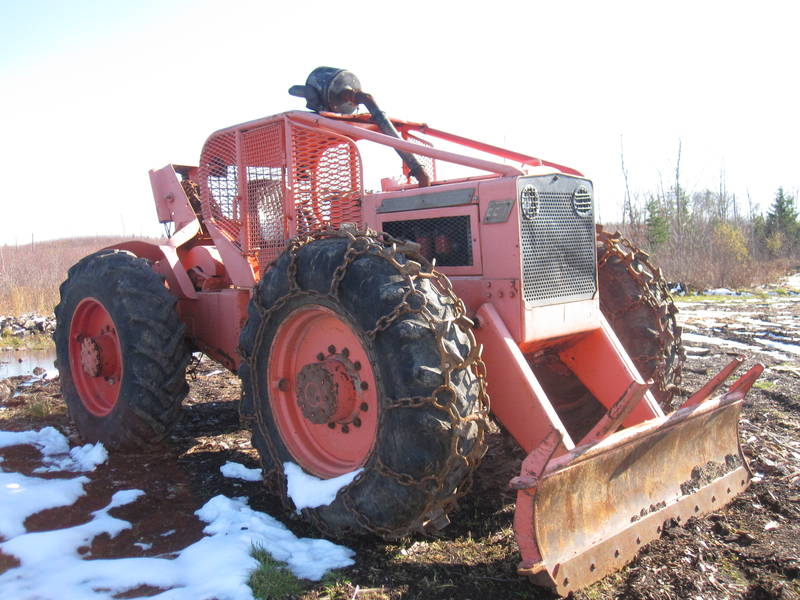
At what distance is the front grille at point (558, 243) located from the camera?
157 inches

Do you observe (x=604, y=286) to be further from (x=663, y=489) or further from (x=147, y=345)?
(x=147, y=345)

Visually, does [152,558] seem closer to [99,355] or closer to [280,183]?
[99,355]

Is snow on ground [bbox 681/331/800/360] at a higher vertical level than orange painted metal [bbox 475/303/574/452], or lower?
lower

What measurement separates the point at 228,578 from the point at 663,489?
2349 millimetres

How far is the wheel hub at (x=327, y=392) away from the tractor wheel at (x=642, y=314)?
2170mm

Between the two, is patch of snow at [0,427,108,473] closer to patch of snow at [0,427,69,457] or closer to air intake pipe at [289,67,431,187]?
patch of snow at [0,427,69,457]

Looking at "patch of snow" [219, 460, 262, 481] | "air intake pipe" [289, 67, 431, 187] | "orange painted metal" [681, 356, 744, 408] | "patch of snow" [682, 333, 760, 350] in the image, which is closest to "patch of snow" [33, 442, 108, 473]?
"patch of snow" [219, 460, 262, 481]

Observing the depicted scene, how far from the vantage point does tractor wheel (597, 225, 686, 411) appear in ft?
15.9

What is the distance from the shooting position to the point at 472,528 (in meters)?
3.92

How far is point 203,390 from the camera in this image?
25.6 feet

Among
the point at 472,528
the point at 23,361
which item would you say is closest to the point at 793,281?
the point at 23,361

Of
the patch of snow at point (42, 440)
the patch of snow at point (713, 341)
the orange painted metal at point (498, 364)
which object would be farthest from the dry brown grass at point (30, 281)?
the patch of snow at point (713, 341)

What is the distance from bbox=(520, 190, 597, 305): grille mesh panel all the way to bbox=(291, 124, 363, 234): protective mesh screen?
4.03 feet

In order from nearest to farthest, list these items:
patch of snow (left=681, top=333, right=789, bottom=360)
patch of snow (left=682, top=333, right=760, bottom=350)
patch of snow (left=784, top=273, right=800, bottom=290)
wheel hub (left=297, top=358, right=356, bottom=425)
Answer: wheel hub (left=297, top=358, right=356, bottom=425), patch of snow (left=681, top=333, right=789, bottom=360), patch of snow (left=682, top=333, right=760, bottom=350), patch of snow (left=784, top=273, right=800, bottom=290)
